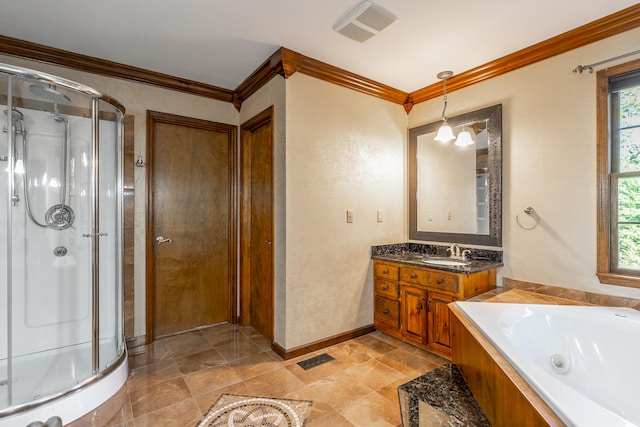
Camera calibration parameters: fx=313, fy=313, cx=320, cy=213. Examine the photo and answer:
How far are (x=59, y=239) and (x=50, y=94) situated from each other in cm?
110

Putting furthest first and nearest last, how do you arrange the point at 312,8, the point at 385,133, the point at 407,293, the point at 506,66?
the point at 385,133, the point at 407,293, the point at 506,66, the point at 312,8

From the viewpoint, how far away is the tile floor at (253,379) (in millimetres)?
1878

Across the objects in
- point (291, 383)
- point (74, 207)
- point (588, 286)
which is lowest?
point (291, 383)

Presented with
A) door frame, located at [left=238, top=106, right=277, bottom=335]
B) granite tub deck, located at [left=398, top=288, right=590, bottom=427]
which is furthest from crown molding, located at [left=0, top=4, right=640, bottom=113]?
granite tub deck, located at [left=398, top=288, right=590, bottom=427]

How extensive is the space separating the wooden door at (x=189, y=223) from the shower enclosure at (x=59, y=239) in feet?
1.22

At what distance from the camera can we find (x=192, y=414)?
1.89m

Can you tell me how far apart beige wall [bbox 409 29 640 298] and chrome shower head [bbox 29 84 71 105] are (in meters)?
3.41

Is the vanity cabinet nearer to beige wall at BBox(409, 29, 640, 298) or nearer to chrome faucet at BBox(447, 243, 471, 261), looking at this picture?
chrome faucet at BBox(447, 243, 471, 261)

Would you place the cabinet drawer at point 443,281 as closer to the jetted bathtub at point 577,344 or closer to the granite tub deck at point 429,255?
the granite tub deck at point 429,255

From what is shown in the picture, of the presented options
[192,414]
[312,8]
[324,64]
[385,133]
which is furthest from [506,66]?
[192,414]

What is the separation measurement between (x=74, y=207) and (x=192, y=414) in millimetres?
1887

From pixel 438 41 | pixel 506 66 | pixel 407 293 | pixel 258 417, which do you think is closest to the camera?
pixel 258 417

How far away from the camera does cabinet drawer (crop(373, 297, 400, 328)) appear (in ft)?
9.73

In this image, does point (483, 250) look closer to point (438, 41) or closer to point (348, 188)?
point (348, 188)
